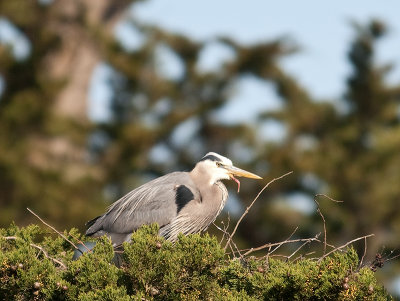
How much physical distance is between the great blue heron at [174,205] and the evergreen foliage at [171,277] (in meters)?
2.70

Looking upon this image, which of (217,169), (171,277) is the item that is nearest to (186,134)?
(217,169)

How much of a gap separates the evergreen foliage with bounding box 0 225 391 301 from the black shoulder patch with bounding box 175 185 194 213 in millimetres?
2798

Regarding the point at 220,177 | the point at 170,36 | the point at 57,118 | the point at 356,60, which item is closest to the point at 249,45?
the point at 170,36

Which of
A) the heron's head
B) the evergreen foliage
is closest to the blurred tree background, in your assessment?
the heron's head

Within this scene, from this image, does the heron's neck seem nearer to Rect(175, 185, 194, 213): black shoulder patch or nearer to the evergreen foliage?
Rect(175, 185, 194, 213): black shoulder patch

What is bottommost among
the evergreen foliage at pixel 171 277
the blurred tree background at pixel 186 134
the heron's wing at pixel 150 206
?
the blurred tree background at pixel 186 134

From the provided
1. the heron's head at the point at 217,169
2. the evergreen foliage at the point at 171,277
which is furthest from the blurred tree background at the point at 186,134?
the evergreen foliage at the point at 171,277

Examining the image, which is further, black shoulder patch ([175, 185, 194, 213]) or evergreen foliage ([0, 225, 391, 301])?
black shoulder patch ([175, 185, 194, 213])

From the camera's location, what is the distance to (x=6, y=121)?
24031 mm

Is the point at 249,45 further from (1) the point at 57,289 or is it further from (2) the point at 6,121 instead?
(1) the point at 57,289

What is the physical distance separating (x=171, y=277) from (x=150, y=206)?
316 centimetres

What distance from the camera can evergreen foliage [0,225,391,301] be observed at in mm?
4812

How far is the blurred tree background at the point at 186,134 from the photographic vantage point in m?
23.0

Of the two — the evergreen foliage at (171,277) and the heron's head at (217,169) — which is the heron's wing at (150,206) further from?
the evergreen foliage at (171,277)
